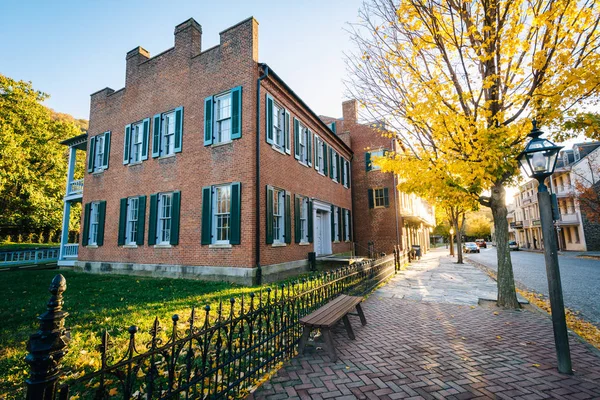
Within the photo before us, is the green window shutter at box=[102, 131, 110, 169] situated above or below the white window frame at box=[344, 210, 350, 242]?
above

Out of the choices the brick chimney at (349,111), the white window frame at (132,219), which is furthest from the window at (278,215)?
the brick chimney at (349,111)

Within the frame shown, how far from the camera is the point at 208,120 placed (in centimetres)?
1109

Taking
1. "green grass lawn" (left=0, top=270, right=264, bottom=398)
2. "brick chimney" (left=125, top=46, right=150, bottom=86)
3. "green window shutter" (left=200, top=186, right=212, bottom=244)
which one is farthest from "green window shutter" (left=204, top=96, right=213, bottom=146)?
"brick chimney" (left=125, top=46, right=150, bottom=86)

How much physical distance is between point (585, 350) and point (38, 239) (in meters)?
45.7

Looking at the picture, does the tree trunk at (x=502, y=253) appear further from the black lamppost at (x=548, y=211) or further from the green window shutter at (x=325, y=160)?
the green window shutter at (x=325, y=160)

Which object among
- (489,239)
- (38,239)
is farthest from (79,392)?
(489,239)

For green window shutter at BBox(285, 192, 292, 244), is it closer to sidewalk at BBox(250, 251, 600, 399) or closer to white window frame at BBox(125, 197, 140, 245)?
sidewalk at BBox(250, 251, 600, 399)

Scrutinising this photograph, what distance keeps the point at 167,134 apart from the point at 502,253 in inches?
513

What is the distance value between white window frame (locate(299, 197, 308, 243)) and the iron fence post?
36.9ft

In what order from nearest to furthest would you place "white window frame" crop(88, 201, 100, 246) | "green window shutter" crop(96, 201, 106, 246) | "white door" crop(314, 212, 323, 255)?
"green window shutter" crop(96, 201, 106, 246) < "white window frame" crop(88, 201, 100, 246) < "white door" crop(314, 212, 323, 255)

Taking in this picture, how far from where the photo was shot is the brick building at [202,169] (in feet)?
33.7

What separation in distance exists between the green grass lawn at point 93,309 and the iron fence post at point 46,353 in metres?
2.28

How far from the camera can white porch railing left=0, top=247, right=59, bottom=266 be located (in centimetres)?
1781

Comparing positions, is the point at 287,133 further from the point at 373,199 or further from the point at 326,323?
the point at 373,199
